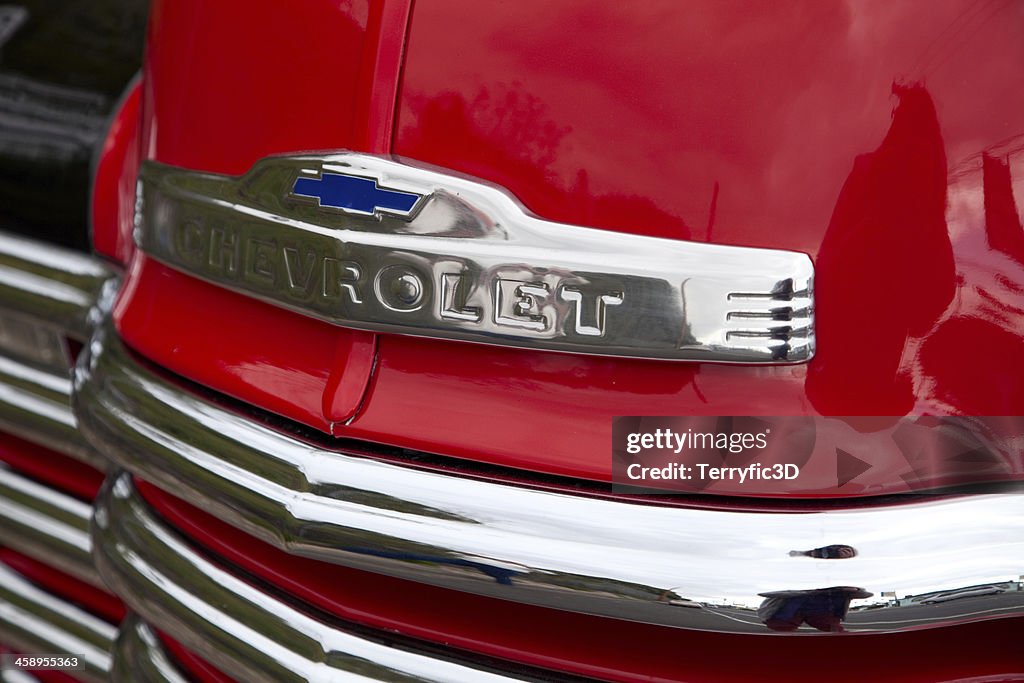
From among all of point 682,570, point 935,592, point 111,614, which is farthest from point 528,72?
point 111,614

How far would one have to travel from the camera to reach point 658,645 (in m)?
0.91

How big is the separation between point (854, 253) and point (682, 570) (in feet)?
0.90

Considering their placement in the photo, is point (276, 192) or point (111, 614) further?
point (111, 614)

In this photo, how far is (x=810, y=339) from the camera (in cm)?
82

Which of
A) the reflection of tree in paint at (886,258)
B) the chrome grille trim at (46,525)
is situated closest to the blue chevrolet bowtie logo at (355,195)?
the reflection of tree in paint at (886,258)

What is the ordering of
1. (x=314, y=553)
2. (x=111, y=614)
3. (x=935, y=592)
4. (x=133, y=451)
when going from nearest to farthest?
(x=935, y=592) → (x=314, y=553) → (x=133, y=451) → (x=111, y=614)

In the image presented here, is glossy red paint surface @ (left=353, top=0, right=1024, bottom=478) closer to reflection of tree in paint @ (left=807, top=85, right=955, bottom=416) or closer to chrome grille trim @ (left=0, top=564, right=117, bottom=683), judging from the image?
reflection of tree in paint @ (left=807, top=85, right=955, bottom=416)

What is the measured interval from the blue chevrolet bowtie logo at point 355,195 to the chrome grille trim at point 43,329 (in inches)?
25.8

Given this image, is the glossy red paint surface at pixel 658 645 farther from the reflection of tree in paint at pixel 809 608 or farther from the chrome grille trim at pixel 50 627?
the chrome grille trim at pixel 50 627

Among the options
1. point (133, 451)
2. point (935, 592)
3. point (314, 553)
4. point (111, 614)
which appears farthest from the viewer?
point (111, 614)

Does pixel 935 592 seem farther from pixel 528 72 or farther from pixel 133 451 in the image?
pixel 133 451

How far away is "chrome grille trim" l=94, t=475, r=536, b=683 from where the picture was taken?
95 cm

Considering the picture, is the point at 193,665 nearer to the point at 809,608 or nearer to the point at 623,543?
the point at 623,543

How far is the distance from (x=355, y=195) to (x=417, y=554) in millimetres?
299
